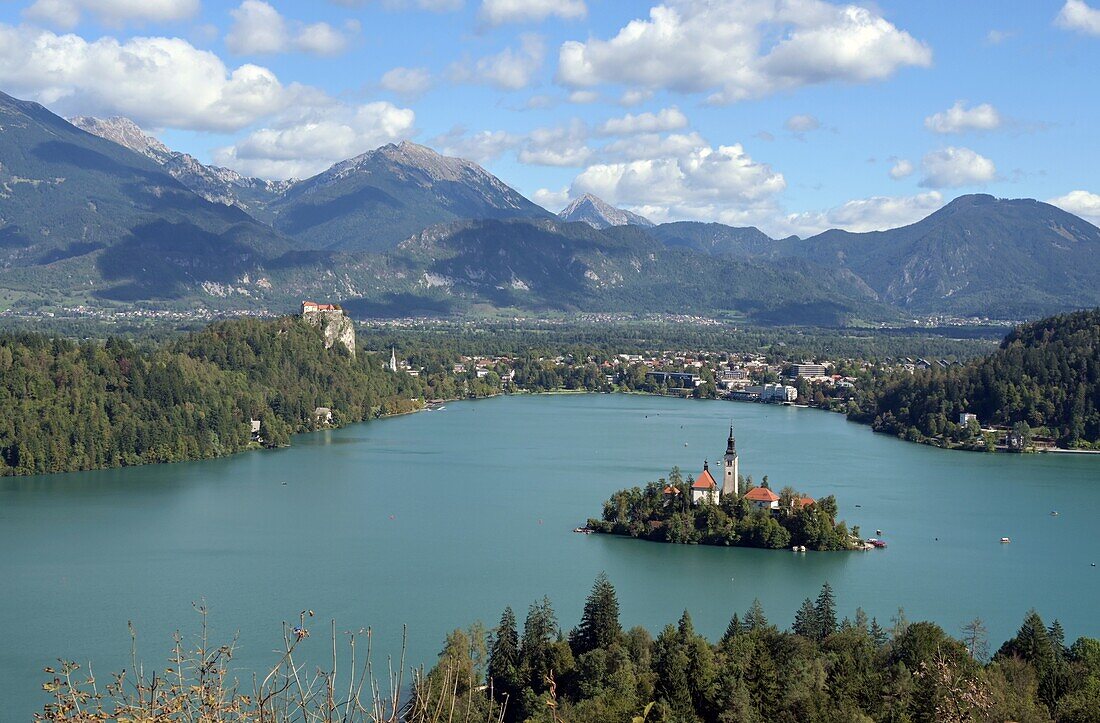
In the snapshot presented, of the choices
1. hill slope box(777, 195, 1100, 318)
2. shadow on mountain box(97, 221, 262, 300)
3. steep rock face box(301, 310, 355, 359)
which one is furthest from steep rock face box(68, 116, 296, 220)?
steep rock face box(301, 310, 355, 359)

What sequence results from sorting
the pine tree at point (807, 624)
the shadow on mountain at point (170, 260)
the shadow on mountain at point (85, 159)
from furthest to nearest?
the shadow on mountain at point (85, 159)
the shadow on mountain at point (170, 260)
the pine tree at point (807, 624)

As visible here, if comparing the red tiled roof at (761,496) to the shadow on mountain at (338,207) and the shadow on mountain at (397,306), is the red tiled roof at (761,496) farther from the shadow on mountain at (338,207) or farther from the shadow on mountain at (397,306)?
the shadow on mountain at (338,207)

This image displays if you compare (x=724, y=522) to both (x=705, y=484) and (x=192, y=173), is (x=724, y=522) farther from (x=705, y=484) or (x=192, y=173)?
(x=192, y=173)

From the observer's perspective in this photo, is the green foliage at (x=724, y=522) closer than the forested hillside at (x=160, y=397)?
Yes

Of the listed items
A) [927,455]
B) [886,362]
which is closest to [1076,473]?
[927,455]

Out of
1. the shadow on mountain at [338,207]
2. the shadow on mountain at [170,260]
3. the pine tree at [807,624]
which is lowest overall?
the pine tree at [807,624]

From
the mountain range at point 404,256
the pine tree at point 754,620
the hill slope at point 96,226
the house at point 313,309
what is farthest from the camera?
the mountain range at point 404,256

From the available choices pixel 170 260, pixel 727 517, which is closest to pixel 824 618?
pixel 727 517

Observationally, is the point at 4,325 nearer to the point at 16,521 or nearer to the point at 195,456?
the point at 195,456

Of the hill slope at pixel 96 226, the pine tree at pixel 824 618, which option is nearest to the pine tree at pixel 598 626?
the pine tree at pixel 824 618
